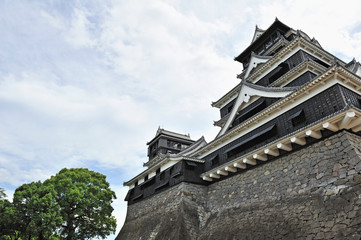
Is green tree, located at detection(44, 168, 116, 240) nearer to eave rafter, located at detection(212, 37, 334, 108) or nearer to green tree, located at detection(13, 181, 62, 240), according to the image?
green tree, located at detection(13, 181, 62, 240)

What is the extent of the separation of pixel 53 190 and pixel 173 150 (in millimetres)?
17615

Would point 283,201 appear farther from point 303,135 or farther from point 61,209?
point 61,209

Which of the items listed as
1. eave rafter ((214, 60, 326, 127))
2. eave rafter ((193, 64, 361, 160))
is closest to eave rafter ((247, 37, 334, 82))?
eave rafter ((214, 60, 326, 127))

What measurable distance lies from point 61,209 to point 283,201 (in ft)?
61.5

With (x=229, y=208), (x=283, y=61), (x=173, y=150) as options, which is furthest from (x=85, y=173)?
(x=283, y=61)

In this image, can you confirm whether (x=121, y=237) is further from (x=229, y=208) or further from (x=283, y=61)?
(x=283, y=61)

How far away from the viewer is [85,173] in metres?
24.6

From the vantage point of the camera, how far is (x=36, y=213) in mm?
18500

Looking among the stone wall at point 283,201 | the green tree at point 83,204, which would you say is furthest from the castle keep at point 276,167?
the green tree at point 83,204

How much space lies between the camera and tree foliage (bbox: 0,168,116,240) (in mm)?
18453

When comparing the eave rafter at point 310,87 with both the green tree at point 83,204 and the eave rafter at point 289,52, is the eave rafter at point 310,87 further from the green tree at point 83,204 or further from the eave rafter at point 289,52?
the green tree at point 83,204

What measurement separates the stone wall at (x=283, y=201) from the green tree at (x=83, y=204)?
7531 millimetres

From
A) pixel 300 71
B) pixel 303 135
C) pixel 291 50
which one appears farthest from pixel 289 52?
pixel 303 135

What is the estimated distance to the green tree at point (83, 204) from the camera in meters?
21.2
